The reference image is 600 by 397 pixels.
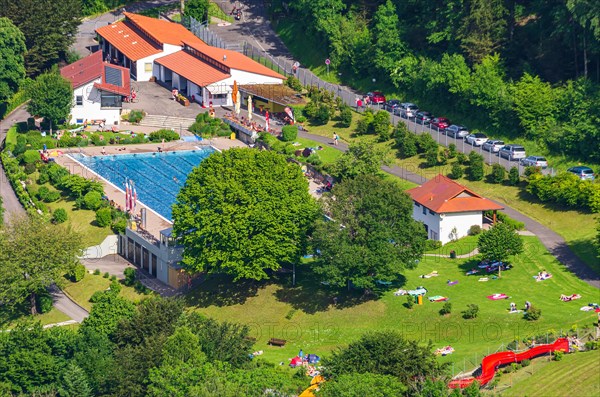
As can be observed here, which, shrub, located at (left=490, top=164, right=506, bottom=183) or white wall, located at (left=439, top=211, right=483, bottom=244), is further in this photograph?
shrub, located at (left=490, top=164, right=506, bottom=183)

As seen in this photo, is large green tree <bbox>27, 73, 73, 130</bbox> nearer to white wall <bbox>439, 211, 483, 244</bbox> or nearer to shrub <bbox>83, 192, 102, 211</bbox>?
shrub <bbox>83, 192, 102, 211</bbox>

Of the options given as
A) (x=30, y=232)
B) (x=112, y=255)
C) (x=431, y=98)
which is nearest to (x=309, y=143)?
(x=431, y=98)

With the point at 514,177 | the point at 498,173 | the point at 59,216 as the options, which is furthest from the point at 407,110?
the point at 59,216

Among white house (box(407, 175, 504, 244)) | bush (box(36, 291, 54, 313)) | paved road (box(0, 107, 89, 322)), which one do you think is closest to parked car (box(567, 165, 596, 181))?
white house (box(407, 175, 504, 244))

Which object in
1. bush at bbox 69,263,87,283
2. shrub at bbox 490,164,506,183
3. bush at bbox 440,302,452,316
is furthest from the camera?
shrub at bbox 490,164,506,183

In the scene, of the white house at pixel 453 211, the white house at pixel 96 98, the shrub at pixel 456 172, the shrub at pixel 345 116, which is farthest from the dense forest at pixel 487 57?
the white house at pixel 96 98
